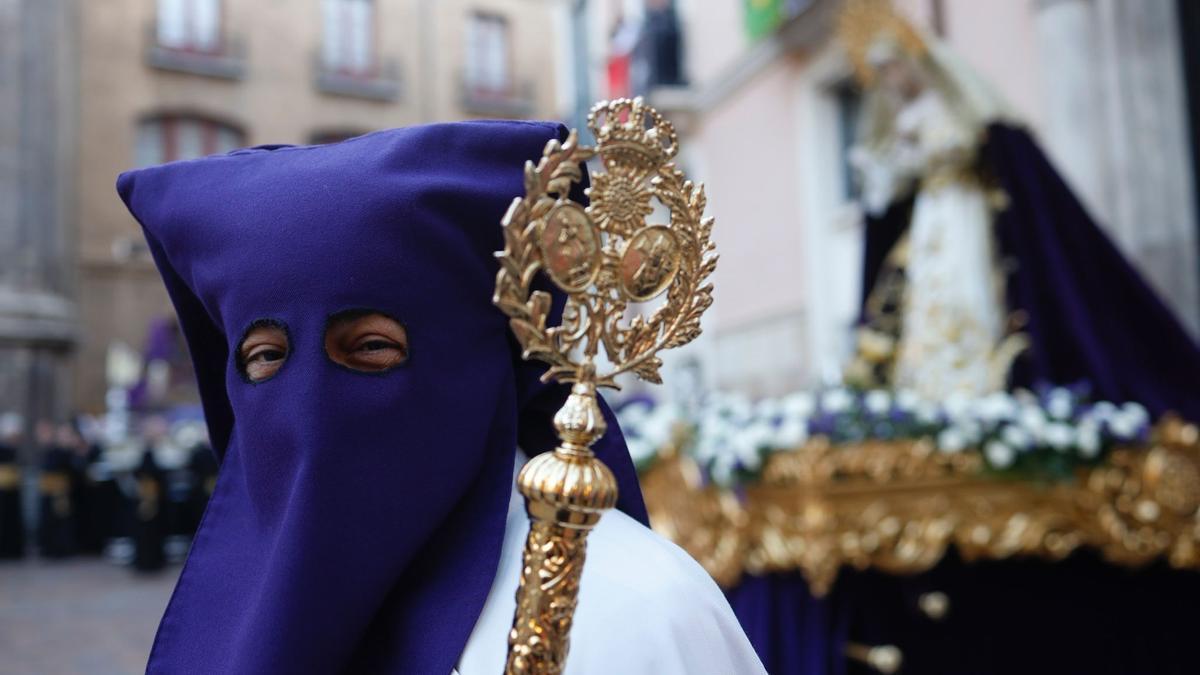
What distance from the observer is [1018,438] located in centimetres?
352

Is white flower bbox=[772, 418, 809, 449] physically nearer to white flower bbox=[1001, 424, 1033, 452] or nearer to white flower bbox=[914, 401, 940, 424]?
white flower bbox=[914, 401, 940, 424]

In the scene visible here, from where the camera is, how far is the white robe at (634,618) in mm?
1218

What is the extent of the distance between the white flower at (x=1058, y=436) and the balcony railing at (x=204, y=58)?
67.3ft

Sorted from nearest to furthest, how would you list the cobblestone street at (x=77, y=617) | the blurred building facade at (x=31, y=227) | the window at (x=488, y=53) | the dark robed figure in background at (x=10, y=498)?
the cobblestone street at (x=77, y=617) < the dark robed figure in background at (x=10, y=498) < the blurred building facade at (x=31, y=227) < the window at (x=488, y=53)

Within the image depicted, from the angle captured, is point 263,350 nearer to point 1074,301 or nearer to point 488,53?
point 1074,301

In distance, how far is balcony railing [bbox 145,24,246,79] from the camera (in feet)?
68.9

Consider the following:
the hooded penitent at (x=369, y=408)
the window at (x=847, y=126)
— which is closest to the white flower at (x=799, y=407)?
the hooded penitent at (x=369, y=408)

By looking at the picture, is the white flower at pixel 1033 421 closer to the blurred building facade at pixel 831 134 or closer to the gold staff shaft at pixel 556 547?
the blurred building facade at pixel 831 134

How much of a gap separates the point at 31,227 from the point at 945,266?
12267mm

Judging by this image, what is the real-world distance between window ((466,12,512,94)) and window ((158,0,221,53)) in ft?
17.7

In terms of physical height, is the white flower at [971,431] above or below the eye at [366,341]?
below

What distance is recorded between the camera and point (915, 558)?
11.5ft

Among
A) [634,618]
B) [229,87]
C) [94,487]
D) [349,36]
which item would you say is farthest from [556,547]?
[229,87]

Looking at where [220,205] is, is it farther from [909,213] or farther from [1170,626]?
[909,213]
